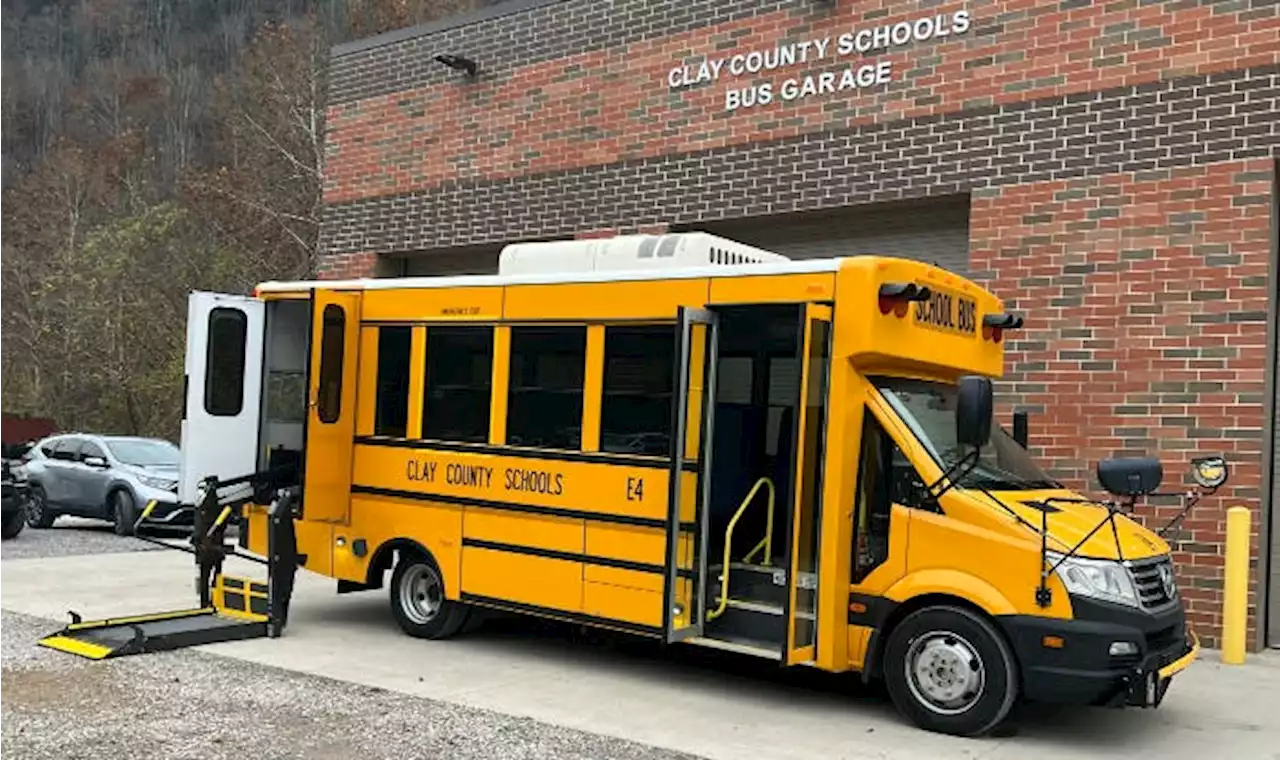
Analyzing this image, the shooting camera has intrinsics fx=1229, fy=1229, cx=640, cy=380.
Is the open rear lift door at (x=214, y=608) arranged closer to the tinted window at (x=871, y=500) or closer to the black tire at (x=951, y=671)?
the tinted window at (x=871, y=500)

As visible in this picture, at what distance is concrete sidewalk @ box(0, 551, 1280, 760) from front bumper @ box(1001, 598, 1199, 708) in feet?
1.16

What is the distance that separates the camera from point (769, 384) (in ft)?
26.9

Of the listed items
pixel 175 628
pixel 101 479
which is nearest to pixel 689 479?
pixel 175 628

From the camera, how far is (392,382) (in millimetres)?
9359

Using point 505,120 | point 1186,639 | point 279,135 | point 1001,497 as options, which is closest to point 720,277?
point 1001,497

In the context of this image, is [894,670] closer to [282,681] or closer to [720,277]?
[720,277]

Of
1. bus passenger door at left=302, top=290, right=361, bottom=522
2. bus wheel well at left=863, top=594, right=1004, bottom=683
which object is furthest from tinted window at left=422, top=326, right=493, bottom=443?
bus wheel well at left=863, top=594, right=1004, bottom=683

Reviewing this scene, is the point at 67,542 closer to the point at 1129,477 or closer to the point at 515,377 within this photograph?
the point at 515,377

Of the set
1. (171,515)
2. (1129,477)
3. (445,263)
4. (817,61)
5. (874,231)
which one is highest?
(817,61)

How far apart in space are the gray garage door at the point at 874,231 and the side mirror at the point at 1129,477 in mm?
4438

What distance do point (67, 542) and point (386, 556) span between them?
8544mm

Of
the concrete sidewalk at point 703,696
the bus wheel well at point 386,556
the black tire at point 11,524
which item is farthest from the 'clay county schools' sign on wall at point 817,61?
the black tire at point 11,524

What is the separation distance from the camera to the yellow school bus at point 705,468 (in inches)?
267

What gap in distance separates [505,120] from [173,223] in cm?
2608
